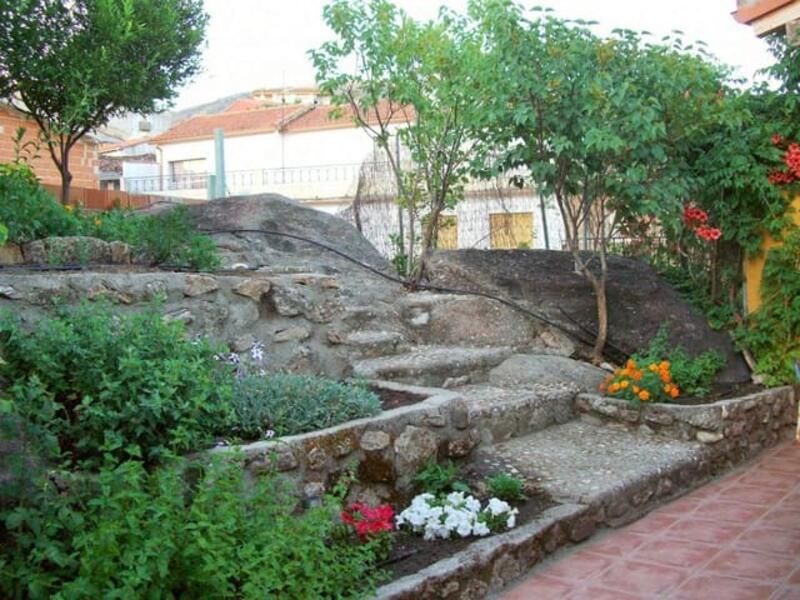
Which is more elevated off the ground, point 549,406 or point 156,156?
point 156,156

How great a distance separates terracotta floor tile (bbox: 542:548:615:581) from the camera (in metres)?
3.64

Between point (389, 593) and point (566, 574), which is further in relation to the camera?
point (566, 574)

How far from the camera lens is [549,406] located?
5375mm

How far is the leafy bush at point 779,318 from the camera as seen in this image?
20.5 ft

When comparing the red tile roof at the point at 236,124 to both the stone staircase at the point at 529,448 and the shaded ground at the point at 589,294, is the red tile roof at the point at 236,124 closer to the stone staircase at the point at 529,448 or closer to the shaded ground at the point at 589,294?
the shaded ground at the point at 589,294

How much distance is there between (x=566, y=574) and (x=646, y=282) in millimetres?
3913

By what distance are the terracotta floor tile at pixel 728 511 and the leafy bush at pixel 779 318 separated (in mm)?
1932

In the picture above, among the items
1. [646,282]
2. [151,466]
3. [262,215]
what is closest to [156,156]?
[262,215]

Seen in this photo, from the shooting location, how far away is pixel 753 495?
480 centimetres

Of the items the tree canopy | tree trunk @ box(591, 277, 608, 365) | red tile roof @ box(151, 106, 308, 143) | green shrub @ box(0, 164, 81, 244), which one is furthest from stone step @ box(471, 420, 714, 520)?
red tile roof @ box(151, 106, 308, 143)

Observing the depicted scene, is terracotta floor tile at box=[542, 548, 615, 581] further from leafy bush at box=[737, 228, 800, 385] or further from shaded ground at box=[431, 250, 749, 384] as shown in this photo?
leafy bush at box=[737, 228, 800, 385]

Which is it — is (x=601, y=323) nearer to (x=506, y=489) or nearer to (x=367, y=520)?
(x=506, y=489)

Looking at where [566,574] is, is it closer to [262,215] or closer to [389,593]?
[389,593]

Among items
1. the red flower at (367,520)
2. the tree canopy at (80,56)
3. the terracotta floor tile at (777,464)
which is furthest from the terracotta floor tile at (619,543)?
the tree canopy at (80,56)
